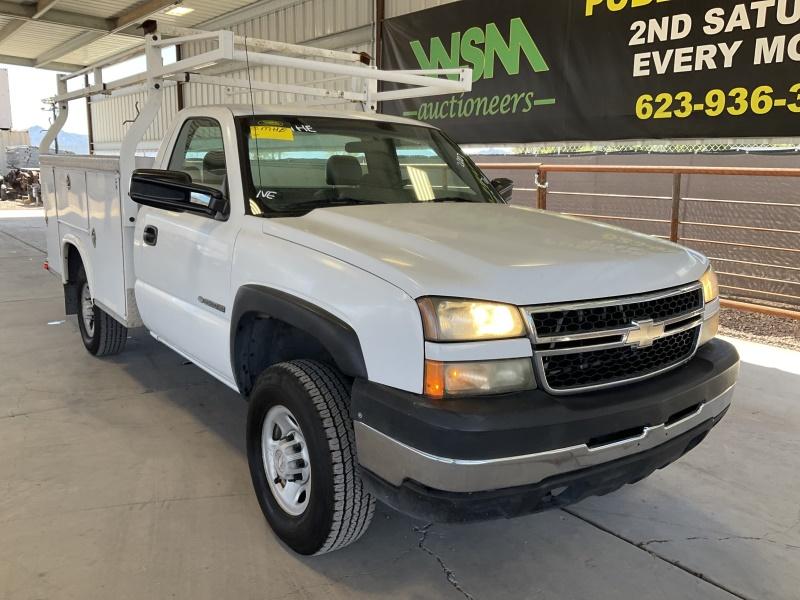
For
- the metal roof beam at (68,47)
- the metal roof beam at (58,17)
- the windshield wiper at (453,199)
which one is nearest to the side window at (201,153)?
the windshield wiper at (453,199)

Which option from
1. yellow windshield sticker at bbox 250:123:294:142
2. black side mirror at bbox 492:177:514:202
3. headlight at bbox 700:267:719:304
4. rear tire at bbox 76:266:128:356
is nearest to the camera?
headlight at bbox 700:267:719:304

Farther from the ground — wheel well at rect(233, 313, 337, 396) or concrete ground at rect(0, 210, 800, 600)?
wheel well at rect(233, 313, 337, 396)

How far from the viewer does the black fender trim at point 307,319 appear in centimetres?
222

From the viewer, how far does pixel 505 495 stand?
2.05 metres

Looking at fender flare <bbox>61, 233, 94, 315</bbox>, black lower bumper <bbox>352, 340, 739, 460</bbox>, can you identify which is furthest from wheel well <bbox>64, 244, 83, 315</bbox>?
black lower bumper <bbox>352, 340, 739, 460</bbox>

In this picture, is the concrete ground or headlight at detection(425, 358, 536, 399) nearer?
headlight at detection(425, 358, 536, 399)

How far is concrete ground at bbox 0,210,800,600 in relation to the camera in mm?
2488

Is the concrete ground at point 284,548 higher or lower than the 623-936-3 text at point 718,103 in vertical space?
lower

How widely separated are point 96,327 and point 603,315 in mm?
4131

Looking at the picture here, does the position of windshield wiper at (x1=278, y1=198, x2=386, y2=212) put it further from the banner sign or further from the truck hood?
the banner sign

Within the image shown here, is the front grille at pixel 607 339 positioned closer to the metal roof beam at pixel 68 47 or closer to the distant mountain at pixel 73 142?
the metal roof beam at pixel 68 47

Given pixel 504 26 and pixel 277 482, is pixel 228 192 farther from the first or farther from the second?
pixel 504 26

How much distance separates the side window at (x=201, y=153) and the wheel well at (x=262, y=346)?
767 millimetres

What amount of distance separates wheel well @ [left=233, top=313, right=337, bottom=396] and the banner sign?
5190 mm
